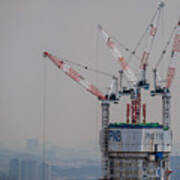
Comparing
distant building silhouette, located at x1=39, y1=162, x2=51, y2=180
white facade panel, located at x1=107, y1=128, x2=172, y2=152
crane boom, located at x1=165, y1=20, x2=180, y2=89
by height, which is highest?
crane boom, located at x1=165, y1=20, x2=180, y2=89

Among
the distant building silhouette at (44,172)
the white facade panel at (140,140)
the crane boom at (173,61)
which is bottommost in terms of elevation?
the distant building silhouette at (44,172)

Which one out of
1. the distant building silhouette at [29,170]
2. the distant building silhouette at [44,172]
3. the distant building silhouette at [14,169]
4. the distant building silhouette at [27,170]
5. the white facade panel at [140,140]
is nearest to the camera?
the white facade panel at [140,140]

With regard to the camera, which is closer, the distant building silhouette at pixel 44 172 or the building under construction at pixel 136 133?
the building under construction at pixel 136 133

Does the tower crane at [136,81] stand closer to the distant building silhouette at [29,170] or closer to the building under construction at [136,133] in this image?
the building under construction at [136,133]

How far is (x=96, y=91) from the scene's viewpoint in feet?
234

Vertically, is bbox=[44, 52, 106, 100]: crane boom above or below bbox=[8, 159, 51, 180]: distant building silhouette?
above

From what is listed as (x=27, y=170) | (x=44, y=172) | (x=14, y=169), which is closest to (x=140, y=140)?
(x=14, y=169)

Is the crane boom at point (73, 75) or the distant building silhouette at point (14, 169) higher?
the crane boom at point (73, 75)

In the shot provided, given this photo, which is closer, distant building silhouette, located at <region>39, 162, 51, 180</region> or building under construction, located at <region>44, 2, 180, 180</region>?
building under construction, located at <region>44, 2, 180, 180</region>

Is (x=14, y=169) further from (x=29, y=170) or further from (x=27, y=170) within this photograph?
(x=29, y=170)

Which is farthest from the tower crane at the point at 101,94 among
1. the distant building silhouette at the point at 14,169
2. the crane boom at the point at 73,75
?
the distant building silhouette at the point at 14,169

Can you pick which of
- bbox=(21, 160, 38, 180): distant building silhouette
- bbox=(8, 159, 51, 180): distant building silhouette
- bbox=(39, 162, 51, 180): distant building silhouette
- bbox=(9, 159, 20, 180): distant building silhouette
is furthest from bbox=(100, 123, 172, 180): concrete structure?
bbox=(21, 160, 38, 180): distant building silhouette

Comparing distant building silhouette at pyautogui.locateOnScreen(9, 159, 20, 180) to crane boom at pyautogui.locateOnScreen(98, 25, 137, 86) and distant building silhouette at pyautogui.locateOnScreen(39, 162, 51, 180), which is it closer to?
distant building silhouette at pyautogui.locateOnScreen(39, 162, 51, 180)

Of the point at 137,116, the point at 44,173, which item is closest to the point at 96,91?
the point at 137,116
